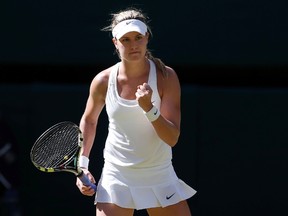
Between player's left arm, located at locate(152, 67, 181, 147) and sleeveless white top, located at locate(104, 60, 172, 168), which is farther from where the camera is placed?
sleeveless white top, located at locate(104, 60, 172, 168)

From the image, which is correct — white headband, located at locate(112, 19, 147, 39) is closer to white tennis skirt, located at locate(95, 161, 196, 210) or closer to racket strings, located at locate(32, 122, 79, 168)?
racket strings, located at locate(32, 122, 79, 168)

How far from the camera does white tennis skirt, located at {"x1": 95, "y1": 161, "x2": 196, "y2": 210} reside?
423cm

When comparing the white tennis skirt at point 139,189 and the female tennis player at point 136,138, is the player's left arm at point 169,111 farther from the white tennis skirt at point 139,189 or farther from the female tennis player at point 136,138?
the white tennis skirt at point 139,189

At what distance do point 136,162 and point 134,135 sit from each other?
13cm

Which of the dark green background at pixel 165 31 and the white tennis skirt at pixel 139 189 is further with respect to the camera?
the dark green background at pixel 165 31

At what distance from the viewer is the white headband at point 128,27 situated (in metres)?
4.16

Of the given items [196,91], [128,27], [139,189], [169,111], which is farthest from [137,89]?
[196,91]

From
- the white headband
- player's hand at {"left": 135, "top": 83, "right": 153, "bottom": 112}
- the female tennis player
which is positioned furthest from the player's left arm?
the white headband

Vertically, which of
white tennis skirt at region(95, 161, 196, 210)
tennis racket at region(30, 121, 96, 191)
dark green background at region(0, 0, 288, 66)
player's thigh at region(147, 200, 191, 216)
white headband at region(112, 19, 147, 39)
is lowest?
player's thigh at region(147, 200, 191, 216)

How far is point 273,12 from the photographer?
618cm

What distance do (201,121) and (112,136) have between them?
1.99m

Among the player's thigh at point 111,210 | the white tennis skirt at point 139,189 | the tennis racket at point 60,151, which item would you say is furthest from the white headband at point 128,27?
the player's thigh at point 111,210

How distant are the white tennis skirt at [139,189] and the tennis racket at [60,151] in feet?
0.32

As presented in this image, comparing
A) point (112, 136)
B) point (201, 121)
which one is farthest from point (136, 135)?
point (201, 121)
